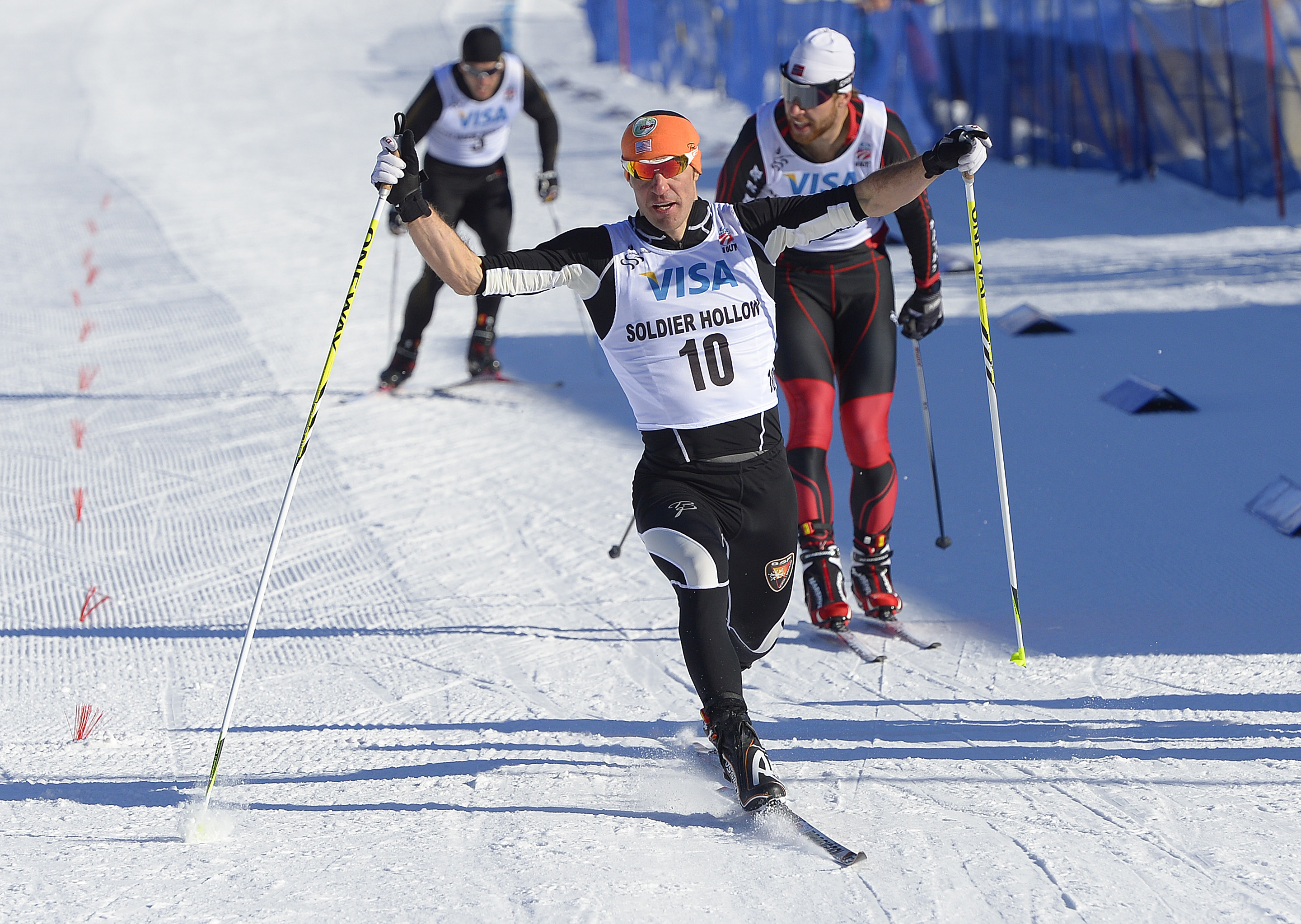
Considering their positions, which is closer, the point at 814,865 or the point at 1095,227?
the point at 814,865

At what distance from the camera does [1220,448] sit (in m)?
6.85

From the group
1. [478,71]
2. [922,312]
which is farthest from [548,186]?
[922,312]

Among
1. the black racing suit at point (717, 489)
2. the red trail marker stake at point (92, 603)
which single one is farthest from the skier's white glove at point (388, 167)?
the red trail marker stake at point (92, 603)

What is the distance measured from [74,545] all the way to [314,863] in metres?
3.42

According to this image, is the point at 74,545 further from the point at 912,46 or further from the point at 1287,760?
the point at 912,46

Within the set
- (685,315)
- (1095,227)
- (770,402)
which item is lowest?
(1095,227)

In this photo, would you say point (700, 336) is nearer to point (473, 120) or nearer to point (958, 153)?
point (958, 153)

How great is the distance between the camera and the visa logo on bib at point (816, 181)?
511 centimetres

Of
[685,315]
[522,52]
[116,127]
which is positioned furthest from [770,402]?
[522,52]

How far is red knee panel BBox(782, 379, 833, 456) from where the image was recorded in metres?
5.13

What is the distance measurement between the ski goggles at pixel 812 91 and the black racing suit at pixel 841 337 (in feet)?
0.51

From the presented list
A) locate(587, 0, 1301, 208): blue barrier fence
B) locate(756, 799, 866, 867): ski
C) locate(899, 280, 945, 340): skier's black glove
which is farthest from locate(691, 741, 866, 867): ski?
locate(587, 0, 1301, 208): blue barrier fence

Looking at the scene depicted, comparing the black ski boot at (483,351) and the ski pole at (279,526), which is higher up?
the ski pole at (279,526)

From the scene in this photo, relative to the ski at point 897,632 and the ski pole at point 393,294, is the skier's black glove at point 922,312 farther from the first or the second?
the ski pole at point 393,294
